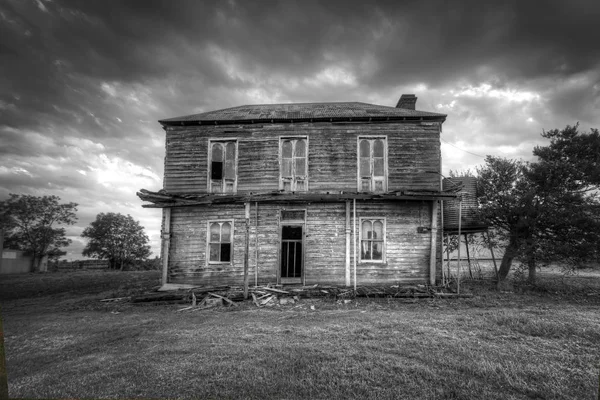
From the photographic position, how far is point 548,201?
13.9 m

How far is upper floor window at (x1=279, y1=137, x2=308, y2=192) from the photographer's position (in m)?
13.9

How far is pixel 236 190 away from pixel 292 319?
7.04m

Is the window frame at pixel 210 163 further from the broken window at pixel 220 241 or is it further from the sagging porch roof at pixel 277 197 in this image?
the broken window at pixel 220 241

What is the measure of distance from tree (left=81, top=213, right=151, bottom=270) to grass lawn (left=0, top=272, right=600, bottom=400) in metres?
25.8

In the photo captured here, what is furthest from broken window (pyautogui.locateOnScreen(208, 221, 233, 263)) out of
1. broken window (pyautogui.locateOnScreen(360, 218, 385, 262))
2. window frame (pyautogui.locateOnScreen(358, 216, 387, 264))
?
broken window (pyautogui.locateOnScreen(360, 218, 385, 262))

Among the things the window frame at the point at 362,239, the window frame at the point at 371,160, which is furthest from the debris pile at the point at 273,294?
the window frame at the point at 371,160

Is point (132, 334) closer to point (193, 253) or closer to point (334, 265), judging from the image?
point (193, 253)

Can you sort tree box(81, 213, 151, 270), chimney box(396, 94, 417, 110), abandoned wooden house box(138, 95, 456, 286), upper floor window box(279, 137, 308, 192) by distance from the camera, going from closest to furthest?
abandoned wooden house box(138, 95, 456, 286) < upper floor window box(279, 137, 308, 192) < chimney box(396, 94, 417, 110) < tree box(81, 213, 151, 270)

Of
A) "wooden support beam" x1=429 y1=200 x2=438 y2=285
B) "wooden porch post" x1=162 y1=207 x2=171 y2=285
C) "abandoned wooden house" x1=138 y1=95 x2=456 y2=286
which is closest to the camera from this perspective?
"wooden support beam" x1=429 y1=200 x2=438 y2=285

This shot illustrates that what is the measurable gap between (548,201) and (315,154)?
10.7m

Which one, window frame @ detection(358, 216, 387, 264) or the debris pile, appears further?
window frame @ detection(358, 216, 387, 264)

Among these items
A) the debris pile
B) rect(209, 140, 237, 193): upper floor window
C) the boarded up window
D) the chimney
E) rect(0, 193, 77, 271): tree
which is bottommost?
the debris pile

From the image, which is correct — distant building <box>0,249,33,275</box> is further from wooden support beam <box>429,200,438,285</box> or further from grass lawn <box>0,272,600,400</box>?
wooden support beam <box>429,200,438,285</box>

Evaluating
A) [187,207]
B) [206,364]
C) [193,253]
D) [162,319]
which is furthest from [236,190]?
[206,364]
